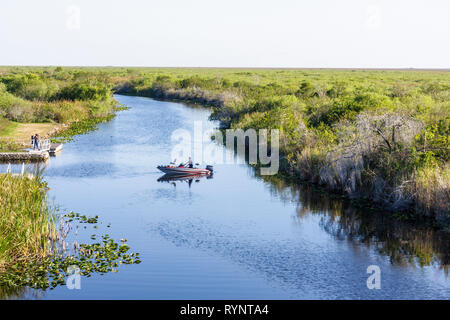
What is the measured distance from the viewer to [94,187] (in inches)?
1406

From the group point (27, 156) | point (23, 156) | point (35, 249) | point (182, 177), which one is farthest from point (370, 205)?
point (23, 156)

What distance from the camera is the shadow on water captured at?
23109 mm

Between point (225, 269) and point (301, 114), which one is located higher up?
point (301, 114)

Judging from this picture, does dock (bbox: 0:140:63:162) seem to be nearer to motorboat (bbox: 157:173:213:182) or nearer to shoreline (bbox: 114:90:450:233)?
motorboat (bbox: 157:173:213:182)

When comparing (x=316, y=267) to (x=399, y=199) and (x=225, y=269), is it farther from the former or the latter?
(x=399, y=199)

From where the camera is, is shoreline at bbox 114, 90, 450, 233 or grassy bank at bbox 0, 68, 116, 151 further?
grassy bank at bbox 0, 68, 116, 151

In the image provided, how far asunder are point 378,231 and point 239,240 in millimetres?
7237

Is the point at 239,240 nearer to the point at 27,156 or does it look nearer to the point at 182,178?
the point at 182,178

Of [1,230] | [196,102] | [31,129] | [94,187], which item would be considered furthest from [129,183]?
[196,102]

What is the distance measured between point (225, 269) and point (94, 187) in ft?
56.1

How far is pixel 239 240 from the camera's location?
82.2ft

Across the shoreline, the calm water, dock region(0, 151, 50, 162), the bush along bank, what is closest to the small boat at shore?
the calm water

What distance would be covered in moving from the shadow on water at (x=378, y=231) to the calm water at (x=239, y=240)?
0.05m

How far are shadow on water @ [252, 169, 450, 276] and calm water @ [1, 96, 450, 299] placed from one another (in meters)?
0.05
